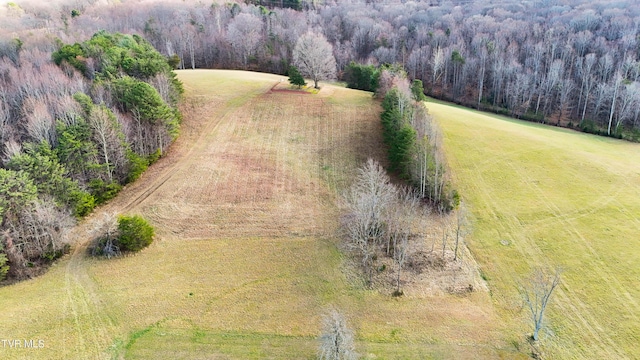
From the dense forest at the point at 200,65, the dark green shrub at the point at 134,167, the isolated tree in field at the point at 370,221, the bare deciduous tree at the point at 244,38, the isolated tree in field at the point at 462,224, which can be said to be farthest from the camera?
the bare deciduous tree at the point at 244,38

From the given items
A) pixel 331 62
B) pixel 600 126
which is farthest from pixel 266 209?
pixel 600 126

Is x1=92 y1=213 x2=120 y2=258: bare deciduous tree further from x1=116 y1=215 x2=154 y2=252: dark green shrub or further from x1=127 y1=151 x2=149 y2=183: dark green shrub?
x1=127 y1=151 x2=149 y2=183: dark green shrub

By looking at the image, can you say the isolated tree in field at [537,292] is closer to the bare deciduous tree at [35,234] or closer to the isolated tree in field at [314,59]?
the bare deciduous tree at [35,234]

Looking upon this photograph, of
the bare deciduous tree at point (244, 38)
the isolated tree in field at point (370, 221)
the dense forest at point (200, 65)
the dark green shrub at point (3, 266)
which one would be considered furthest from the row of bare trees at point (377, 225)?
the bare deciduous tree at point (244, 38)

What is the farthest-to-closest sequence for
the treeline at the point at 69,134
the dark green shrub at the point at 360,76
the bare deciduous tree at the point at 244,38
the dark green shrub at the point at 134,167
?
the bare deciduous tree at the point at 244,38
the dark green shrub at the point at 360,76
the dark green shrub at the point at 134,167
the treeline at the point at 69,134

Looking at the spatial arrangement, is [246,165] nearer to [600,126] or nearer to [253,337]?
[253,337]

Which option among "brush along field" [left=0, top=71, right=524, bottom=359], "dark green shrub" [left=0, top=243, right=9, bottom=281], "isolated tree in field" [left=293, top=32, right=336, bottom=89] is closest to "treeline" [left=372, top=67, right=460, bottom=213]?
"brush along field" [left=0, top=71, right=524, bottom=359]
